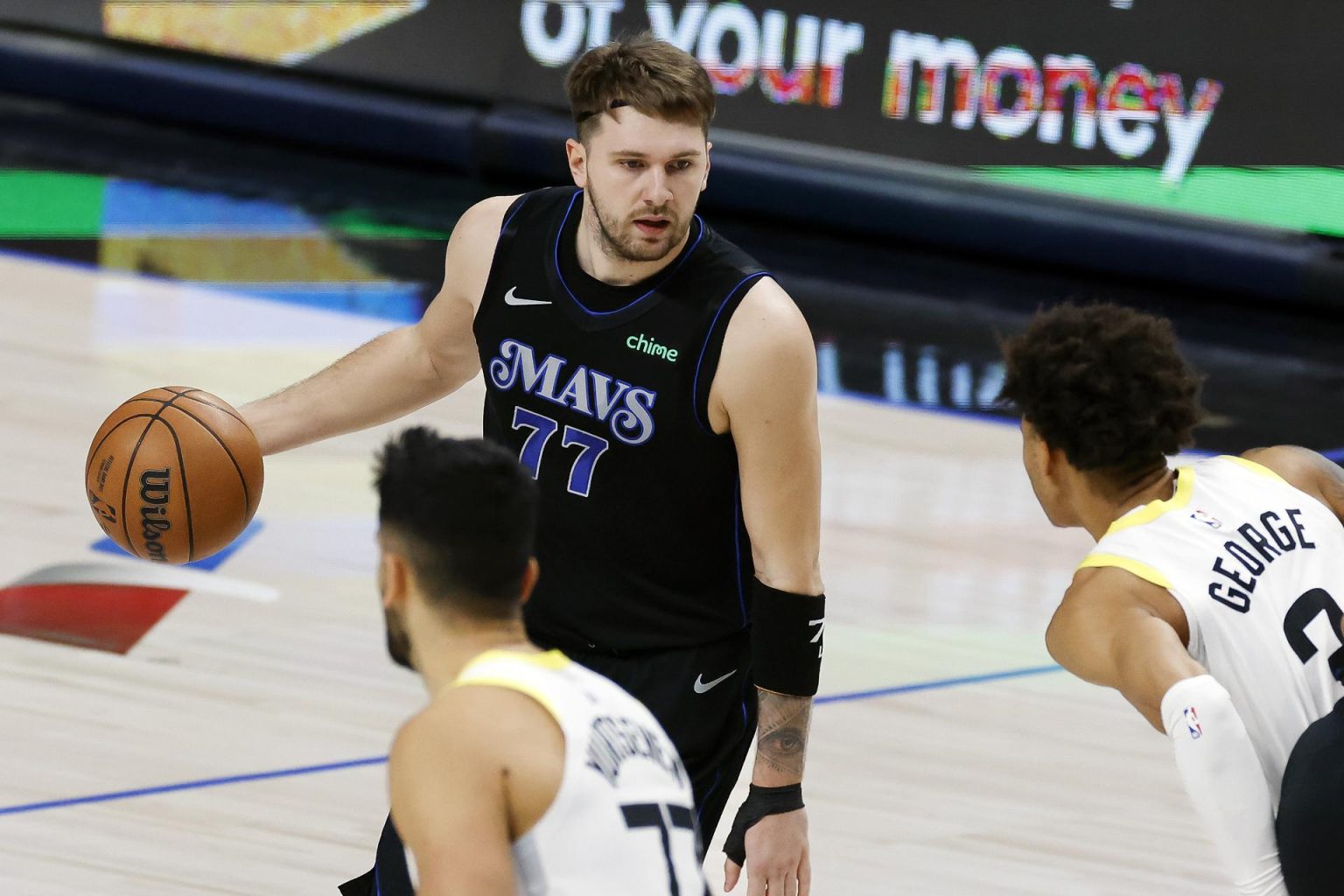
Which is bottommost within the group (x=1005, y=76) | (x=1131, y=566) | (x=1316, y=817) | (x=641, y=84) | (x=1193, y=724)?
(x=1005, y=76)

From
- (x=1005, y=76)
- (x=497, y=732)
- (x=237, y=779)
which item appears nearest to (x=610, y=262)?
(x=497, y=732)

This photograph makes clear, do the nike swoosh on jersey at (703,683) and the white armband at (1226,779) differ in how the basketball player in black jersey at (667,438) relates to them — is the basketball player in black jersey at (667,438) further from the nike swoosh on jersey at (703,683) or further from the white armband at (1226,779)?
the white armband at (1226,779)

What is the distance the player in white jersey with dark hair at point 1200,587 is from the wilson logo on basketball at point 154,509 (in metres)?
1.61

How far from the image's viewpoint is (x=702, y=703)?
11.3ft

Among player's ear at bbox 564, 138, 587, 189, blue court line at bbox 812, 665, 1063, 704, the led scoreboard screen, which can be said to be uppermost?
player's ear at bbox 564, 138, 587, 189

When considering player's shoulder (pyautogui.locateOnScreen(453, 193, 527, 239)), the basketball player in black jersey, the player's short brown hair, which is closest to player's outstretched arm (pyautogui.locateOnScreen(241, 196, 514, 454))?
player's shoulder (pyautogui.locateOnScreen(453, 193, 527, 239))

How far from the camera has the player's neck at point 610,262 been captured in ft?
11.1

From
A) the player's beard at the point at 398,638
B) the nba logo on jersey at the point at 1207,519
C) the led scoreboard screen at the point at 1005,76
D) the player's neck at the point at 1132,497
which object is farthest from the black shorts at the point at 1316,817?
the led scoreboard screen at the point at 1005,76

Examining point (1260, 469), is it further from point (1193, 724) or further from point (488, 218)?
point (488, 218)

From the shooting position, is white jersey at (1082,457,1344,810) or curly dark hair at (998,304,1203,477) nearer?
white jersey at (1082,457,1344,810)

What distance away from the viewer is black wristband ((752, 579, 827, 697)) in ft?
10.8

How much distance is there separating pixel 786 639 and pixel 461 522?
0.99 metres

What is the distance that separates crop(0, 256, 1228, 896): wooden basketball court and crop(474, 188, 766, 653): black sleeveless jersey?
1229mm

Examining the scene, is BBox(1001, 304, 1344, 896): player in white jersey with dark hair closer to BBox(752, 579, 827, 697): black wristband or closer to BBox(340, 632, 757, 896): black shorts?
BBox(752, 579, 827, 697): black wristband
